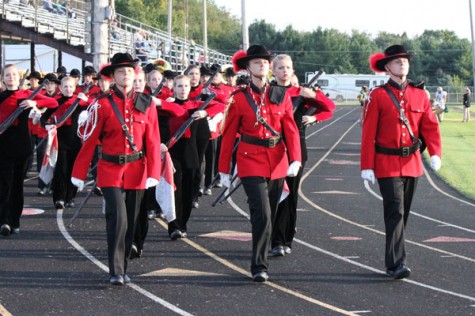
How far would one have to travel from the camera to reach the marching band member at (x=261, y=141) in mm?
9469

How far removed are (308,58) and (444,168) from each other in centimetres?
9016

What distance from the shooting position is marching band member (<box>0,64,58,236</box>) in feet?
39.8

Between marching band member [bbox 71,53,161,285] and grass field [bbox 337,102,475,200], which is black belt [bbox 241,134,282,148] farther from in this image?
grass field [bbox 337,102,475,200]

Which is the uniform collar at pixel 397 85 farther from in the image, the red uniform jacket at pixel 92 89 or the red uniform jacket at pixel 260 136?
the red uniform jacket at pixel 92 89

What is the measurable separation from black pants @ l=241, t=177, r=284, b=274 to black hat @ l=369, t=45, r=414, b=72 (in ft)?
4.77

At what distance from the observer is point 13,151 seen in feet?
40.3

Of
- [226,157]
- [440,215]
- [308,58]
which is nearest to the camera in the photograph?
[226,157]

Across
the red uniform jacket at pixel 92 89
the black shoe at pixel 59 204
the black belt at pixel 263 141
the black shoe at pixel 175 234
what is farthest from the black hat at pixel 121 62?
the red uniform jacket at pixel 92 89

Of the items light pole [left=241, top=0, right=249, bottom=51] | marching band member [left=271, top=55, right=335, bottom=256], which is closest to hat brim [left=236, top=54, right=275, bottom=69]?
marching band member [left=271, top=55, right=335, bottom=256]

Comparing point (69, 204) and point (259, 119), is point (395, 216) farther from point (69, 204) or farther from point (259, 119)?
point (69, 204)

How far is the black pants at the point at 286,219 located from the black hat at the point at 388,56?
60.7 inches

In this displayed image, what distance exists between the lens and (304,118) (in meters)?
10.8

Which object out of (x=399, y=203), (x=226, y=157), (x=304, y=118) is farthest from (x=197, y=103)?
(x=399, y=203)

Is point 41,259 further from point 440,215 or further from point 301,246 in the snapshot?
point 440,215
